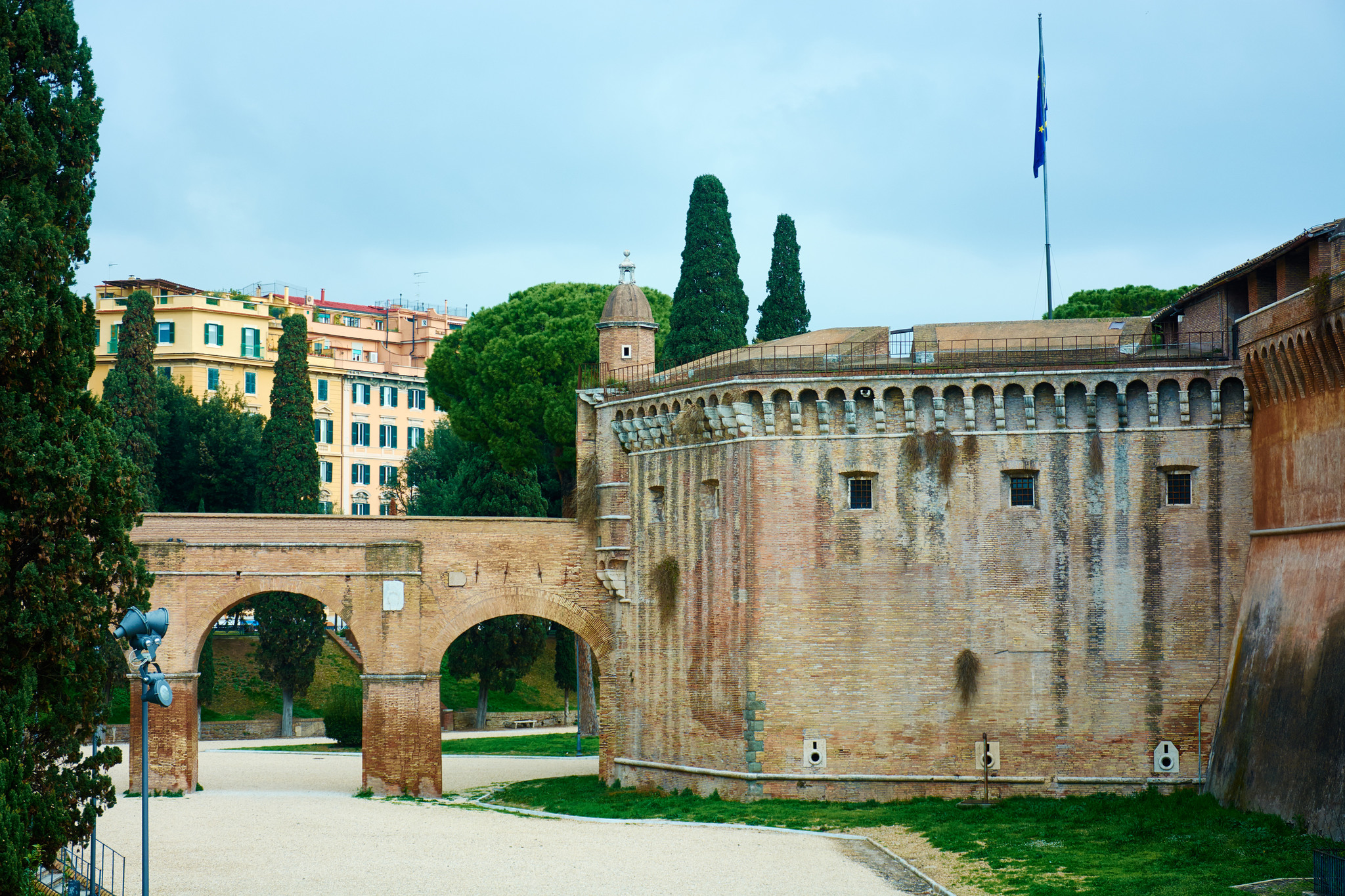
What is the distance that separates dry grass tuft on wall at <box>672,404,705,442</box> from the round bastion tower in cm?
370

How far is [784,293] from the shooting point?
44.6 metres

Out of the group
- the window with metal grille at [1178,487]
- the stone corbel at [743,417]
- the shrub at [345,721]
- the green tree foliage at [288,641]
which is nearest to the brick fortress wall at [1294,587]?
the window with metal grille at [1178,487]

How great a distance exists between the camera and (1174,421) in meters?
29.0

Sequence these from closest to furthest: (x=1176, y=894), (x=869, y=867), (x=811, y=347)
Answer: (x=1176, y=894), (x=869, y=867), (x=811, y=347)

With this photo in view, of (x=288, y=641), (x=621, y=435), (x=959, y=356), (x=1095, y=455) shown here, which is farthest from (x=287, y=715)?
(x=1095, y=455)

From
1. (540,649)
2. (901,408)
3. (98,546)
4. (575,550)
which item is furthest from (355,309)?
(98,546)

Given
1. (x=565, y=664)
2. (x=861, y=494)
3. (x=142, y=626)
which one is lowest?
(x=565, y=664)

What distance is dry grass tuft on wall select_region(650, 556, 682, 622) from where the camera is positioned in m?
32.1

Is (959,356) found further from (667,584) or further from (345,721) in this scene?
(345,721)

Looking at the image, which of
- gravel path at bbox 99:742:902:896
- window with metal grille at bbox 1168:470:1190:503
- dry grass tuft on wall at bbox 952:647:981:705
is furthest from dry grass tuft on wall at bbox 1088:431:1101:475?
gravel path at bbox 99:742:902:896

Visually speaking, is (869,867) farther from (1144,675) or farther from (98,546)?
(98,546)

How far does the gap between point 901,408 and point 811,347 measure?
106 inches

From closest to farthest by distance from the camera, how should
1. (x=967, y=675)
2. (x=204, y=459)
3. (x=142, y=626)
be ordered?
1. (x=142, y=626)
2. (x=967, y=675)
3. (x=204, y=459)

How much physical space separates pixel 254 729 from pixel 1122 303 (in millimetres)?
32039
